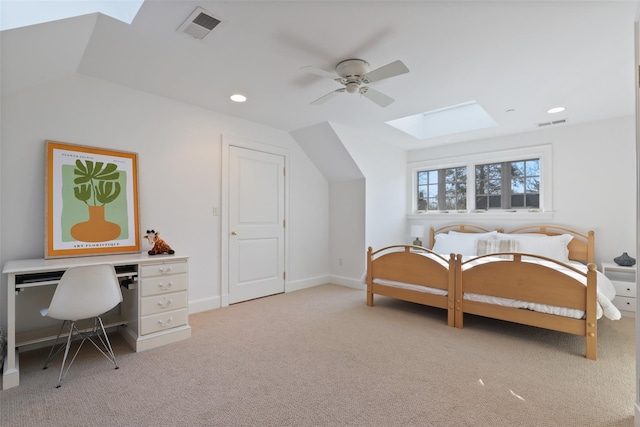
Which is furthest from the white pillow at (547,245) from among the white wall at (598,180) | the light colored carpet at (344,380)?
the light colored carpet at (344,380)

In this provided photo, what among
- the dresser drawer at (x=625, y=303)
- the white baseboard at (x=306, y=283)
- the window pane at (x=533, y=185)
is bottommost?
the white baseboard at (x=306, y=283)

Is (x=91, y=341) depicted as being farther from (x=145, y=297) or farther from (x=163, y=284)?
(x=163, y=284)

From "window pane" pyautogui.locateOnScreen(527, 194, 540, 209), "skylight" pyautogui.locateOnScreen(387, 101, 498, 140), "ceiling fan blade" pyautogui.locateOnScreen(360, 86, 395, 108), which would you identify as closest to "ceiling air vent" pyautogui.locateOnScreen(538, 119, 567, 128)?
"skylight" pyautogui.locateOnScreen(387, 101, 498, 140)

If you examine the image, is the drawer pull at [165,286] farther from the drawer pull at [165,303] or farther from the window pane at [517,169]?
the window pane at [517,169]

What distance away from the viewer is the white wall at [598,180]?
3896 mm

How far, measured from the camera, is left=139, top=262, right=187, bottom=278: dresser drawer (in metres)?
2.69

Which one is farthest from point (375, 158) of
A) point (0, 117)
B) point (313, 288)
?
point (0, 117)

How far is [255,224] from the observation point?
14.1 ft

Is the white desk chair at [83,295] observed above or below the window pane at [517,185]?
below

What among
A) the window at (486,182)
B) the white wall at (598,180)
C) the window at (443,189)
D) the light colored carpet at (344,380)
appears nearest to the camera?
the light colored carpet at (344,380)

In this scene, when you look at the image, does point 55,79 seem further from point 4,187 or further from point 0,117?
point 4,187

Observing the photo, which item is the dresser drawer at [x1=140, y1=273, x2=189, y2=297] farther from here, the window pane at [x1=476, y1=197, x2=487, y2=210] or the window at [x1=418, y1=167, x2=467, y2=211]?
the window pane at [x1=476, y1=197, x2=487, y2=210]

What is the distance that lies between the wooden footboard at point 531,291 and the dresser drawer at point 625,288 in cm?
139

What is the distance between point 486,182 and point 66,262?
220 inches
